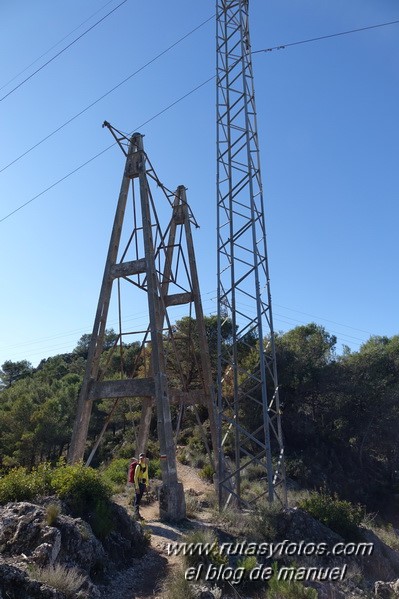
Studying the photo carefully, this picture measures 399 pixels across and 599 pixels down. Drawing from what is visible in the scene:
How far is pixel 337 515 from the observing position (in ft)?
33.8

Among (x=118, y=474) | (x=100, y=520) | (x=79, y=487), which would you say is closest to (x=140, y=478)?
(x=79, y=487)

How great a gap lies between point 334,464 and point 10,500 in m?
19.5

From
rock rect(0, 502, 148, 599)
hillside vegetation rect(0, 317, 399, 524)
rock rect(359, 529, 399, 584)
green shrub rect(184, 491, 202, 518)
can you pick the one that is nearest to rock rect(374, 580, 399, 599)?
rock rect(359, 529, 399, 584)

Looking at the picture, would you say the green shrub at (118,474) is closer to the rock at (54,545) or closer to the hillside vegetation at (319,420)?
the hillside vegetation at (319,420)

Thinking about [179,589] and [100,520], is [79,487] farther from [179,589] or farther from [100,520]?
[179,589]

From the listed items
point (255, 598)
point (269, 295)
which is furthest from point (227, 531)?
point (269, 295)

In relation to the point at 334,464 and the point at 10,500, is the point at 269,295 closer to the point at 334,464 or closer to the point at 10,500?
the point at 10,500

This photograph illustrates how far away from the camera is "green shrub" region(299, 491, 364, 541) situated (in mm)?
Result: 10141

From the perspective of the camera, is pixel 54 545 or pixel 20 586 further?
pixel 54 545

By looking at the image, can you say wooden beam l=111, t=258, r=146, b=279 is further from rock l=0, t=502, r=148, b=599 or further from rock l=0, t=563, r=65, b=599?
rock l=0, t=563, r=65, b=599

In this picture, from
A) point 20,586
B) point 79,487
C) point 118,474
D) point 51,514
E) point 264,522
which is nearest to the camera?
point 20,586

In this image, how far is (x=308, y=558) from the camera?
8398 mm

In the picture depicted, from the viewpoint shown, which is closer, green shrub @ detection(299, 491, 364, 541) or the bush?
the bush

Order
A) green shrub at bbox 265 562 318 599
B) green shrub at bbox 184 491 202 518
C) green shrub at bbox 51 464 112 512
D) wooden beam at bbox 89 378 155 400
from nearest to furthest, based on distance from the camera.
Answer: green shrub at bbox 265 562 318 599
green shrub at bbox 51 464 112 512
green shrub at bbox 184 491 202 518
wooden beam at bbox 89 378 155 400
